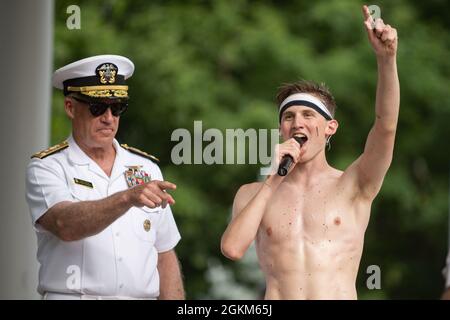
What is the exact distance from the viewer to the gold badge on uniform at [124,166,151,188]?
5836 millimetres

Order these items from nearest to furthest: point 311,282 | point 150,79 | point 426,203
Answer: point 311,282 → point 150,79 → point 426,203

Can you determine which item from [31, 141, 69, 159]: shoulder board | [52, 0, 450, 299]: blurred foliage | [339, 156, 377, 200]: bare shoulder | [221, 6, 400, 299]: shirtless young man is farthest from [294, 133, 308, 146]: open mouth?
[52, 0, 450, 299]: blurred foliage

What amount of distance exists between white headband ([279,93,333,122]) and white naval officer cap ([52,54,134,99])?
782 millimetres

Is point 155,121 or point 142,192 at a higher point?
point 155,121

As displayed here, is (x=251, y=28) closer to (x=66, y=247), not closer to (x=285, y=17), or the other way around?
(x=285, y=17)

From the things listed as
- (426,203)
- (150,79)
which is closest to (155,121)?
(150,79)

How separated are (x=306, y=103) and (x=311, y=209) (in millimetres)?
469

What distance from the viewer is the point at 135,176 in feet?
19.2

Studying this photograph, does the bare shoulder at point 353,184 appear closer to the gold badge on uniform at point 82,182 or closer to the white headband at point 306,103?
the white headband at point 306,103

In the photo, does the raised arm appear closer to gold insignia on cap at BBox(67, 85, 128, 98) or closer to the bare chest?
the bare chest
